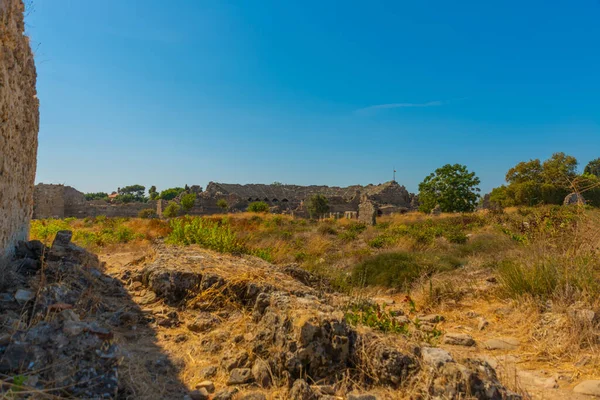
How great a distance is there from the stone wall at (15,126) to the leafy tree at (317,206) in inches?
1089

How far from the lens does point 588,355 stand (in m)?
3.47

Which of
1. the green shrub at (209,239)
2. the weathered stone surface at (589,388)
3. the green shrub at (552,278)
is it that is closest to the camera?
the weathered stone surface at (589,388)

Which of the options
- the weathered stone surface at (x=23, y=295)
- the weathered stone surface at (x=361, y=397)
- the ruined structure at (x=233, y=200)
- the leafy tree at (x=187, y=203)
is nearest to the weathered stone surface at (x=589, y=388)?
the weathered stone surface at (x=361, y=397)

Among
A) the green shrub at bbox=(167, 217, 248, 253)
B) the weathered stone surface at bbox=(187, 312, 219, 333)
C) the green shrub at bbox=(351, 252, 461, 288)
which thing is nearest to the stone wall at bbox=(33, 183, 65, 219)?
the green shrub at bbox=(167, 217, 248, 253)

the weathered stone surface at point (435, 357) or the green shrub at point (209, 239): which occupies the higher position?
the green shrub at point (209, 239)

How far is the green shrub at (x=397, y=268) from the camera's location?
6.95m

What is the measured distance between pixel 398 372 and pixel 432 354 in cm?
27

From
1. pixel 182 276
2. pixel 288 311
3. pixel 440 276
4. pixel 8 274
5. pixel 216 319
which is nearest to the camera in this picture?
pixel 288 311

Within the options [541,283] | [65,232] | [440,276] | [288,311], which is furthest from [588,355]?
[65,232]

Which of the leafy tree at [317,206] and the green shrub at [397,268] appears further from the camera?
the leafy tree at [317,206]

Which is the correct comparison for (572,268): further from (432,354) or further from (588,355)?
(432,354)

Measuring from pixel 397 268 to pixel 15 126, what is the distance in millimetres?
6421

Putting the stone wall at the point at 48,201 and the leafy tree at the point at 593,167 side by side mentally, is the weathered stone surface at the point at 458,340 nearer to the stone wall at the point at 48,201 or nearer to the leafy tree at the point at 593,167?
the stone wall at the point at 48,201

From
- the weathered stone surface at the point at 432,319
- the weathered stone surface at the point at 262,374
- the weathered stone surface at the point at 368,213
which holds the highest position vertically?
the weathered stone surface at the point at 368,213
